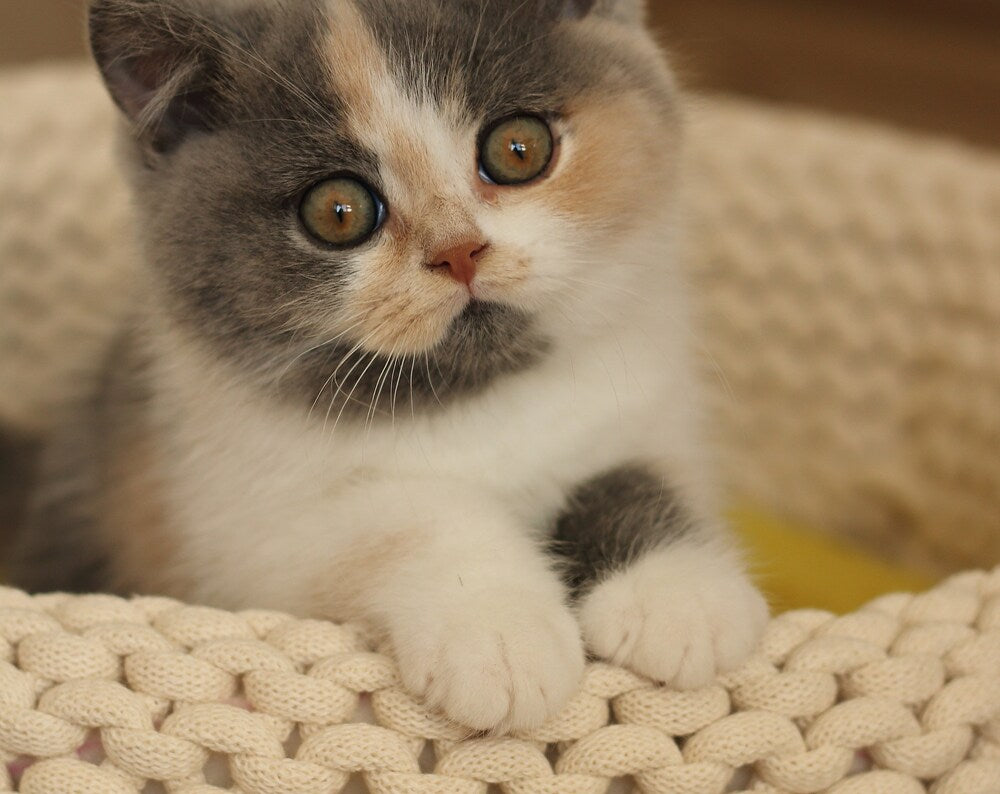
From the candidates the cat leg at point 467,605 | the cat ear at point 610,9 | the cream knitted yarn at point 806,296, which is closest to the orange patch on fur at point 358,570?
the cat leg at point 467,605

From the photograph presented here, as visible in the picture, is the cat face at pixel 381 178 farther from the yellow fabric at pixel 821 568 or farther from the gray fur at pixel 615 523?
the yellow fabric at pixel 821 568

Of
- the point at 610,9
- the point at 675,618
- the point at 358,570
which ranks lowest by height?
the point at 358,570

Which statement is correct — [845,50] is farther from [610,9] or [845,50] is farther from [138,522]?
[138,522]

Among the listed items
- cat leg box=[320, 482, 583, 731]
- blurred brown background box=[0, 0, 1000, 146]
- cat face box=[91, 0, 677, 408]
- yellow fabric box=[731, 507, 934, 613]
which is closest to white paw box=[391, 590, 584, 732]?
cat leg box=[320, 482, 583, 731]

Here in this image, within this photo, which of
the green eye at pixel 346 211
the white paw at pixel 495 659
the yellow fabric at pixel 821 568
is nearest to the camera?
the white paw at pixel 495 659

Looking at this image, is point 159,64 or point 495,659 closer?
point 495,659

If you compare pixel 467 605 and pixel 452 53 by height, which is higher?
pixel 452 53

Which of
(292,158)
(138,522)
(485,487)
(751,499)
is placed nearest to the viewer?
(292,158)

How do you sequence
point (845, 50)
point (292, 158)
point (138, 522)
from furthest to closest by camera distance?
1. point (845, 50)
2. point (138, 522)
3. point (292, 158)

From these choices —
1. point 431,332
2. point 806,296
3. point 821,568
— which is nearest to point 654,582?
point 431,332
